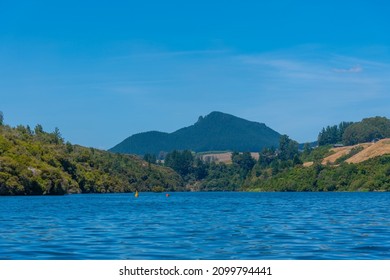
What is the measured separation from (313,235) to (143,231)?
13.8m

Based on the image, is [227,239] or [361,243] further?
[227,239]

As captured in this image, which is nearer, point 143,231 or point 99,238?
point 99,238

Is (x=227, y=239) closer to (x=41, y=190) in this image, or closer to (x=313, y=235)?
(x=313, y=235)

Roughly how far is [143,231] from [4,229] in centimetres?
1193

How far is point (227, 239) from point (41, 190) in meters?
152

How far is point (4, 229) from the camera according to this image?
5975cm

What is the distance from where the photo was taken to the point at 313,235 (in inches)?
2095
